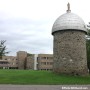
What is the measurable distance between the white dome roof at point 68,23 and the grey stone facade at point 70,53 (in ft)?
1.96

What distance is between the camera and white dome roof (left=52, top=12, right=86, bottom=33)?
1358 inches

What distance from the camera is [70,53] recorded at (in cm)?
3397

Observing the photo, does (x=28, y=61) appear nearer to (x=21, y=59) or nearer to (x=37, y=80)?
(x=21, y=59)

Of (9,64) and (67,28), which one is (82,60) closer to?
(67,28)

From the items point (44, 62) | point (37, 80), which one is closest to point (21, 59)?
point (44, 62)

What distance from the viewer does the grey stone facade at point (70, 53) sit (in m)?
33.9

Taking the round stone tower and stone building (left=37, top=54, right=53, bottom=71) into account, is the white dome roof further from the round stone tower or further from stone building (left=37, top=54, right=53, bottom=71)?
stone building (left=37, top=54, right=53, bottom=71)

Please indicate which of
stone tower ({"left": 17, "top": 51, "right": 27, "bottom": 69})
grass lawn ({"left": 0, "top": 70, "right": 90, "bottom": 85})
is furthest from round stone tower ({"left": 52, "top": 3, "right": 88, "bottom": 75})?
stone tower ({"left": 17, "top": 51, "right": 27, "bottom": 69})

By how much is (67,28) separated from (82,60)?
510cm

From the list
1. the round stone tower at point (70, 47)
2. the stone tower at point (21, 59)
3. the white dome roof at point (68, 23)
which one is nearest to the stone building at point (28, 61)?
the stone tower at point (21, 59)

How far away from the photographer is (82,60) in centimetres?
3447
